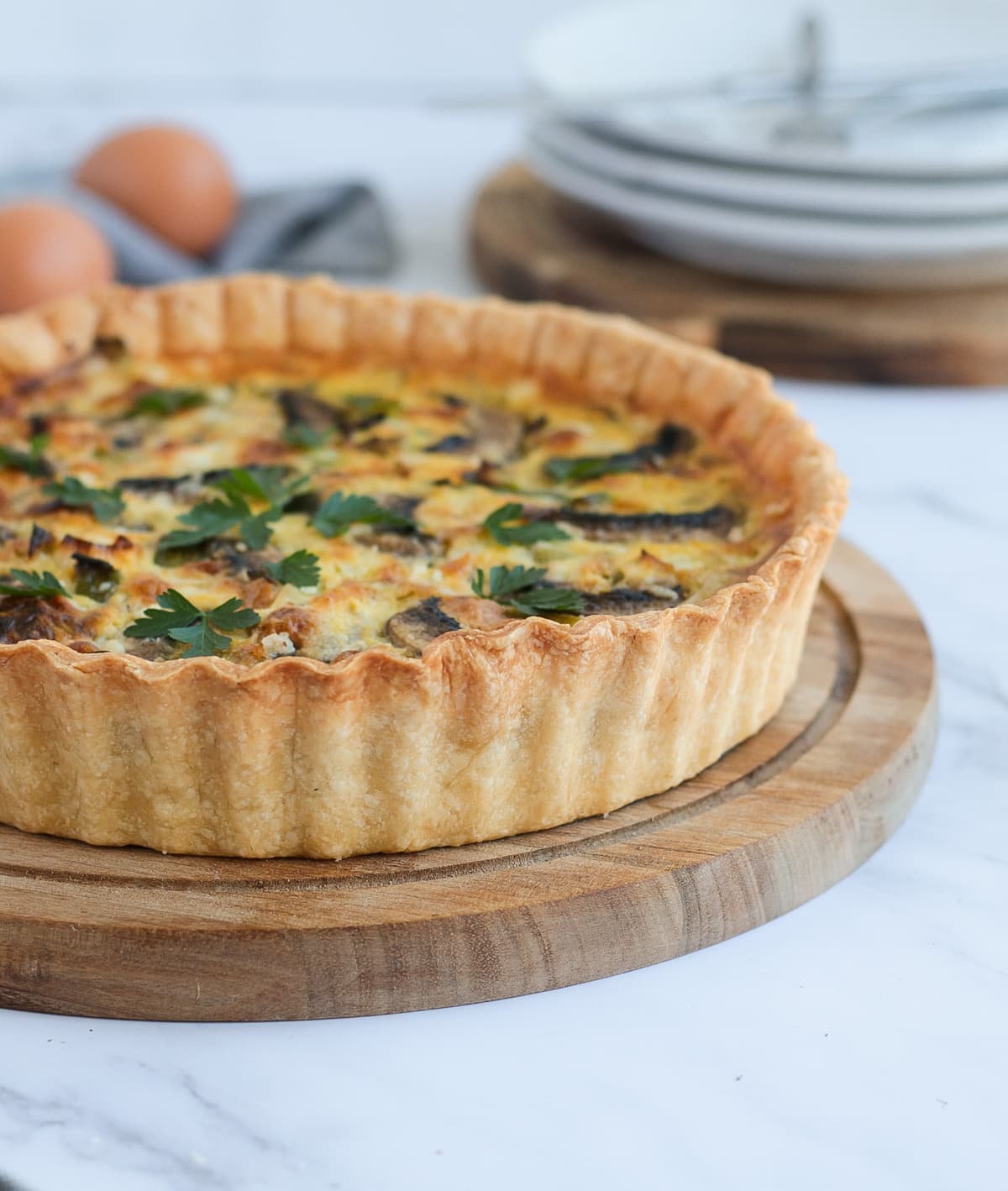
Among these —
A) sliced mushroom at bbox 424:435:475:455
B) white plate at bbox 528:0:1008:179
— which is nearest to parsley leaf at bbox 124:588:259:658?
sliced mushroom at bbox 424:435:475:455

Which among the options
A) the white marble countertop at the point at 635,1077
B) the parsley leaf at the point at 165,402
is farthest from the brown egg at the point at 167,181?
the white marble countertop at the point at 635,1077

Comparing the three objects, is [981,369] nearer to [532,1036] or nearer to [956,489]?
[956,489]

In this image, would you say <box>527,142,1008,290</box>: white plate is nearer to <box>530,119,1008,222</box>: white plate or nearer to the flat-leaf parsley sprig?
<box>530,119,1008,222</box>: white plate

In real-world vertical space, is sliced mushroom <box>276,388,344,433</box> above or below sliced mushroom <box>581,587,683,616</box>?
above

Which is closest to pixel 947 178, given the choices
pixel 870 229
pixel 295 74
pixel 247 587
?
pixel 870 229

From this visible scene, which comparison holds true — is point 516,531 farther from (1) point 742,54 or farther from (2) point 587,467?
(1) point 742,54

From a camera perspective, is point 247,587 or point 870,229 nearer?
point 247,587

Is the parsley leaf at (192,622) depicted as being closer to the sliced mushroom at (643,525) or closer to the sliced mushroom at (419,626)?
the sliced mushroom at (419,626)
